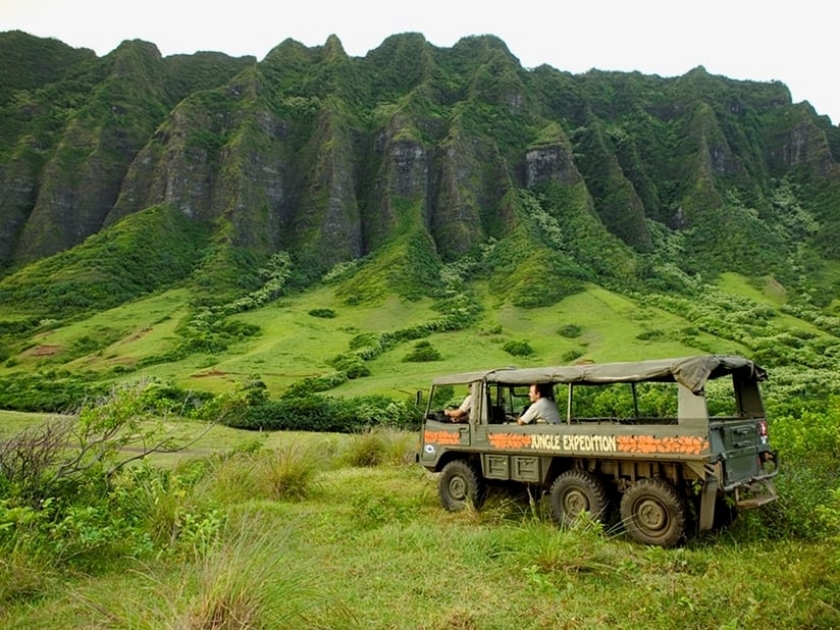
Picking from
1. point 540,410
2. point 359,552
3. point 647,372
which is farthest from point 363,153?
point 359,552

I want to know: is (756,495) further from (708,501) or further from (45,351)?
(45,351)

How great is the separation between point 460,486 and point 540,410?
2.37 m

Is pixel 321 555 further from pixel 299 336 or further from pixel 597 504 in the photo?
pixel 299 336

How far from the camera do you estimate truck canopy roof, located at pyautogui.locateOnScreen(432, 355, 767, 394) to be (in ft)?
28.3

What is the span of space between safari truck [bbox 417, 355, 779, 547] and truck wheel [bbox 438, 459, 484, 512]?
2 cm

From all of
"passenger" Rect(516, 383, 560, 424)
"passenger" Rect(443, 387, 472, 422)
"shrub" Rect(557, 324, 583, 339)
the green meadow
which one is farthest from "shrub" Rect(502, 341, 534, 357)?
"passenger" Rect(516, 383, 560, 424)

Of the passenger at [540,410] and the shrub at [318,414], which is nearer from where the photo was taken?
the passenger at [540,410]

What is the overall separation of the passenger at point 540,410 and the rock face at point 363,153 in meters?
85.0

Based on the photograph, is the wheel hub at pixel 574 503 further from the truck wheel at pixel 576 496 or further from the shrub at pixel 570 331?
the shrub at pixel 570 331

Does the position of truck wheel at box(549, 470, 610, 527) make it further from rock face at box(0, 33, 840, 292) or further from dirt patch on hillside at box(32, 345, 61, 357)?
rock face at box(0, 33, 840, 292)

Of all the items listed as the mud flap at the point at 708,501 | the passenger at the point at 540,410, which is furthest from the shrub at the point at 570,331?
the mud flap at the point at 708,501

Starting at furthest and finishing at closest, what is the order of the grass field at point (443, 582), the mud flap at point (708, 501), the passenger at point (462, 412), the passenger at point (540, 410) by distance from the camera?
1. the passenger at point (462, 412)
2. the passenger at point (540, 410)
3. the mud flap at point (708, 501)
4. the grass field at point (443, 582)

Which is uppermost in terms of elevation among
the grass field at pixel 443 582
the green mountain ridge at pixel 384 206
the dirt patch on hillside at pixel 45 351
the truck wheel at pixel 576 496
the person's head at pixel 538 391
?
the green mountain ridge at pixel 384 206

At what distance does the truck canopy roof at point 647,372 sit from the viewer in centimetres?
862
